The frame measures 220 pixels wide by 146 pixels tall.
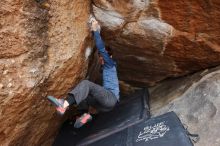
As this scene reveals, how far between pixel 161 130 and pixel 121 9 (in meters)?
1.50

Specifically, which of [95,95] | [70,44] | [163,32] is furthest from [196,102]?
[70,44]

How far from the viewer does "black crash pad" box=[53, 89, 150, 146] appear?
15.9 ft

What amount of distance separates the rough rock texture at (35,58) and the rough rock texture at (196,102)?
142 centimetres

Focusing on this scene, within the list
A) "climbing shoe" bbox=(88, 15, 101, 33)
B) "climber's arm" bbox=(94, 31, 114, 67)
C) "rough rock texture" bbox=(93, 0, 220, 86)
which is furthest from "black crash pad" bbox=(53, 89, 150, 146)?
"climbing shoe" bbox=(88, 15, 101, 33)

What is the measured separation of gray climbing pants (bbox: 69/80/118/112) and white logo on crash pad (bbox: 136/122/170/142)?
0.52m

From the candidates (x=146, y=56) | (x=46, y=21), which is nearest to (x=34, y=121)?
(x=46, y=21)

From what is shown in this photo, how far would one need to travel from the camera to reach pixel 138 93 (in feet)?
19.3

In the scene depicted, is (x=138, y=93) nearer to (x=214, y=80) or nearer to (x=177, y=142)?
(x=214, y=80)

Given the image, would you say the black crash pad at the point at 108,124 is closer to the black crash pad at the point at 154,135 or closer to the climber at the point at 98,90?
the black crash pad at the point at 154,135

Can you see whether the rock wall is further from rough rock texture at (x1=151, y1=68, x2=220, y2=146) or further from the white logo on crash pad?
the white logo on crash pad

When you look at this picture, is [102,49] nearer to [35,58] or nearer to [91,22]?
[91,22]

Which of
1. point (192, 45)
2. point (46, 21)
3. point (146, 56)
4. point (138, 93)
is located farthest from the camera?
point (138, 93)

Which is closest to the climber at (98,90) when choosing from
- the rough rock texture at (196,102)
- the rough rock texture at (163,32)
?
the rough rock texture at (163,32)

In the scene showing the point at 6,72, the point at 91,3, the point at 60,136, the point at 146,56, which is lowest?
the point at 60,136
